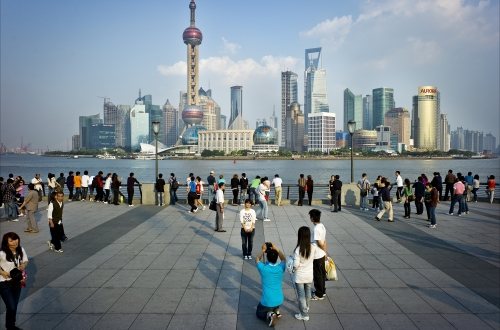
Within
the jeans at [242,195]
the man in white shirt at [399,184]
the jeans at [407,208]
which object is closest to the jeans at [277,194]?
the jeans at [242,195]

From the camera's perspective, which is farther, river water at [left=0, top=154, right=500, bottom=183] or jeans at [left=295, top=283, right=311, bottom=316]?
river water at [left=0, top=154, right=500, bottom=183]

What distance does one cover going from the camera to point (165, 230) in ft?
45.4

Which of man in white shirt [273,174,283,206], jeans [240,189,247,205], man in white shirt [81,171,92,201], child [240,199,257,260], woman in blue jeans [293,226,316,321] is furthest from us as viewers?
man in white shirt [81,171,92,201]

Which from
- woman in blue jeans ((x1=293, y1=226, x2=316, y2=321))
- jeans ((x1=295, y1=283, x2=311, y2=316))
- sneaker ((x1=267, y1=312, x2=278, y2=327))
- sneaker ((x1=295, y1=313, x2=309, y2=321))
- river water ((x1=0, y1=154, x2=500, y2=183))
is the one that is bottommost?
river water ((x1=0, y1=154, x2=500, y2=183))

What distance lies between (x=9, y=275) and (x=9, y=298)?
336 mm

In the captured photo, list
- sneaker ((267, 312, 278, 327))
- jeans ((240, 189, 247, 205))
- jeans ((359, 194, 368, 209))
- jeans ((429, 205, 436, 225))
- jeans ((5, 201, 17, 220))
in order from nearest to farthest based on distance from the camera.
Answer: sneaker ((267, 312, 278, 327)), jeans ((429, 205, 436, 225)), jeans ((5, 201, 17, 220)), jeans ((359, 194, 368, 209)), jeans ((240, 189, 247, 205))

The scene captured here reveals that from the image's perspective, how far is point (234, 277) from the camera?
8914 millimetres

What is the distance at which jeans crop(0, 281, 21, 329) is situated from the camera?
19.8 ft

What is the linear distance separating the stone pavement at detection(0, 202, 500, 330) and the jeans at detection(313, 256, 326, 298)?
188mm

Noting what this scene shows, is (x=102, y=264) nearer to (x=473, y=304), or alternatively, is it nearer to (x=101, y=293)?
(x=101, y=293)

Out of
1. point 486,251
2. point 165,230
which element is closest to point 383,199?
point 486,251

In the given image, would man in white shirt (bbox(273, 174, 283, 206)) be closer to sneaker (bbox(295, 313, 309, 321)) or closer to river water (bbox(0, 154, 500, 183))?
sneaker (bbox(295, 313, 309, 321))

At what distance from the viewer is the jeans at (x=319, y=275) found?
7.46 m

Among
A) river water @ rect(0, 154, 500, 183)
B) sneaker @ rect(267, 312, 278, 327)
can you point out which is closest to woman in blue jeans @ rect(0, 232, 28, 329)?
sneaker @ rect(267, 312, 278, 327)
